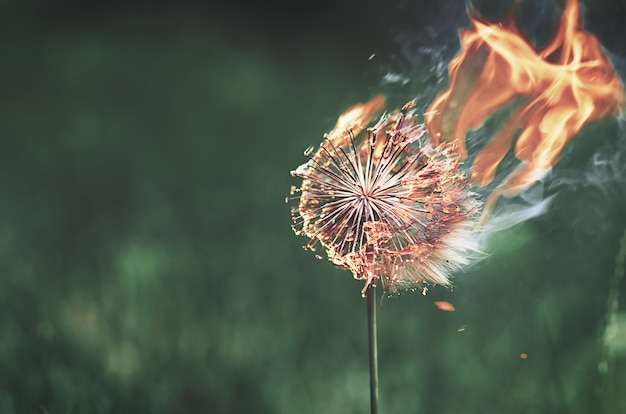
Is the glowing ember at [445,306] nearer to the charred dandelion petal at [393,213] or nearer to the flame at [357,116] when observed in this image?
the charred dandelion petal at [393,213]

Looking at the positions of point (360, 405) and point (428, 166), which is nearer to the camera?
point (428, 166)

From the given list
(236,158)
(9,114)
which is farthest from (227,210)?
(9,114)

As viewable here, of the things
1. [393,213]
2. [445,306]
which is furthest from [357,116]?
[445,306]

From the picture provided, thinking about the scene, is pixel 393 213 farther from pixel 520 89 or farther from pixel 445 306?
pixel 520 89

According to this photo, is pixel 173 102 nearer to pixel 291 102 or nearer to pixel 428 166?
pixel 291 102

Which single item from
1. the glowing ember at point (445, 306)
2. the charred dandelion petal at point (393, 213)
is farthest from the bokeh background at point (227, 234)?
the charred dandelion petal at point (393, 213)

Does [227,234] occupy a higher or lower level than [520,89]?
lower
